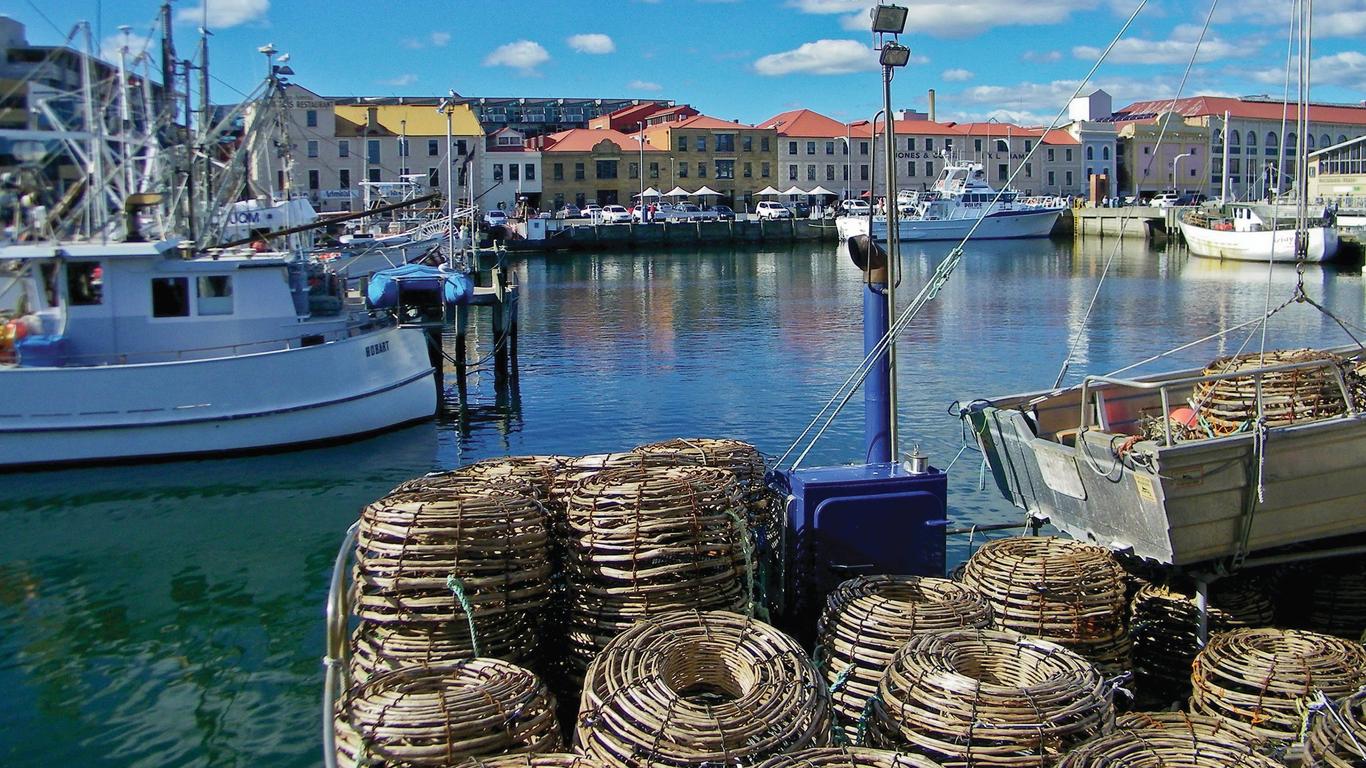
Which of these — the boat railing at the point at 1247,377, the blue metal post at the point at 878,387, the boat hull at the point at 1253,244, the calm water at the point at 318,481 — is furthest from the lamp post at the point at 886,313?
the boat hull at the point at 1253,244

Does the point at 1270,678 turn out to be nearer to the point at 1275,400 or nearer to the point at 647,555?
the point at 1275,400

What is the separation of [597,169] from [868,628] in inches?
3454

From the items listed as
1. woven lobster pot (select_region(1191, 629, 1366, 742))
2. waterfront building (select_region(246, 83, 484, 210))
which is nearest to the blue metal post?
woven lobster pot (select_region(1191, 629, 1366, 742))

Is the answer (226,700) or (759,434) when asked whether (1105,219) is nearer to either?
(759,434)

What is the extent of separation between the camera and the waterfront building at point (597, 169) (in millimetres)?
90250

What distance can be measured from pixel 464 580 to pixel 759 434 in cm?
1379

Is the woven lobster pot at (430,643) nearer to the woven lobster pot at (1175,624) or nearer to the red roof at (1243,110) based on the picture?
the woven lobster pot at (1175,624)

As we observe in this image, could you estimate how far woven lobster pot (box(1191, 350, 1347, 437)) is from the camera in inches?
279

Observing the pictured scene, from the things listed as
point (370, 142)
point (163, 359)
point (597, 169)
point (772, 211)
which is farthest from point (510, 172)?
point (163, 359)

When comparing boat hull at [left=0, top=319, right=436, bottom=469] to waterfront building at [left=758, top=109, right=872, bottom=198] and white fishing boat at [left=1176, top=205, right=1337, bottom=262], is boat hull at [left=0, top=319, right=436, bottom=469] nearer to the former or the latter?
white fishing boat at [left=1176, top=205, right=1337, bottom=262]

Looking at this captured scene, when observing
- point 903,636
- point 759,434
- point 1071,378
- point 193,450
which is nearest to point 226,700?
point 903,636

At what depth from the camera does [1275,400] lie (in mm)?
7141

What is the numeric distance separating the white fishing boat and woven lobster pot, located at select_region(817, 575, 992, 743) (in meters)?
49.6

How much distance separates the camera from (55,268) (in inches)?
701
